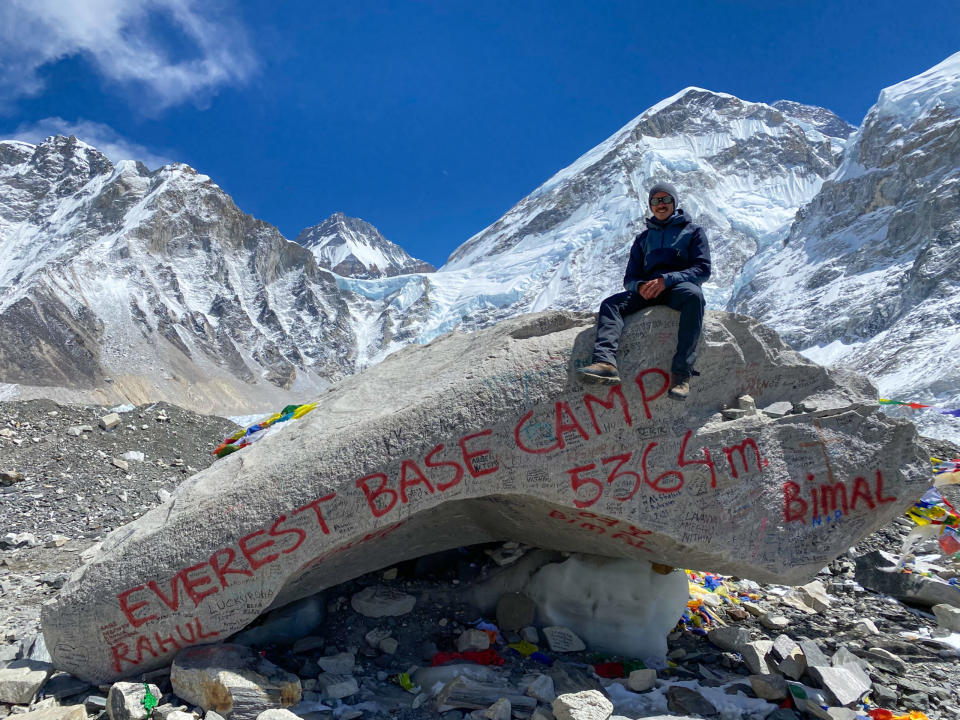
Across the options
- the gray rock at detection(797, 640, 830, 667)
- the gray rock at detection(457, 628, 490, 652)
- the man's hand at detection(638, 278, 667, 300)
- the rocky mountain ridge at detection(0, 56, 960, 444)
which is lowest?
the gray rock at detection(797, 640, 830, 667)

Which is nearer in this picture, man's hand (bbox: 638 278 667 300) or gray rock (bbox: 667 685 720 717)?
gray rock (bbox: 667 685 720 717)

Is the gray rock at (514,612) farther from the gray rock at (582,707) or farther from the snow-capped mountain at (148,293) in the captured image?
the snow-capped mountain at (148,293)

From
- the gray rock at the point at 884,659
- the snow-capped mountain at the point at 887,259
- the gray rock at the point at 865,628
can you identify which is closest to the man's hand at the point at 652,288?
the gray rock at the point at 884,659

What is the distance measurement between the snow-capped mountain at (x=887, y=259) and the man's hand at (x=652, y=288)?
111 ft

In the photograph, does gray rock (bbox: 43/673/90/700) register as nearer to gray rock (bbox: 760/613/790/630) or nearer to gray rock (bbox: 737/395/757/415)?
gray rock (bbox: 737/395/757/415)

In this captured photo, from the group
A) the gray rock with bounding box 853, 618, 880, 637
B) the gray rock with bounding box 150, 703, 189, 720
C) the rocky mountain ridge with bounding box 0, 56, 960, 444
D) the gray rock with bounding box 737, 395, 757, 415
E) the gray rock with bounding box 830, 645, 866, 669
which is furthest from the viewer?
the rocky mountain ridge with bounding box 0, 56, 960, 444

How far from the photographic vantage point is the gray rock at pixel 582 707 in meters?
4.04

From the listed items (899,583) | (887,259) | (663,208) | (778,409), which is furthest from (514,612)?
(887,259)

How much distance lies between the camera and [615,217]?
124438 mm

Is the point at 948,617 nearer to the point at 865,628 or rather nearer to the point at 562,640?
the point at 865,628

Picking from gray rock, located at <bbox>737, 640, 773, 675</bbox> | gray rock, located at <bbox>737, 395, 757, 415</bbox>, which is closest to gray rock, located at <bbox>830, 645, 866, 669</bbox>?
gray rock, located at <bbox>737, 640, 773, 675</bbox>

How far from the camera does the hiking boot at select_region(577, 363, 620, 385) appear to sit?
4.71m

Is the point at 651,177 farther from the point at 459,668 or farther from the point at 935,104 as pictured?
the point at 459,668

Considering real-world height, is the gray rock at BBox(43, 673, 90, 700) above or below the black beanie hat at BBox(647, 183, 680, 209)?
below
